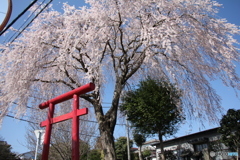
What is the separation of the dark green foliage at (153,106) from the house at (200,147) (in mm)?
3794

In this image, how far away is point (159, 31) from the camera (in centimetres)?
534

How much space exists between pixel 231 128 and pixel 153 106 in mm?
3665

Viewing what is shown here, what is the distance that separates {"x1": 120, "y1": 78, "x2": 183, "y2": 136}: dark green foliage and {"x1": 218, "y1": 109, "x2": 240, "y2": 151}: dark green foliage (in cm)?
217

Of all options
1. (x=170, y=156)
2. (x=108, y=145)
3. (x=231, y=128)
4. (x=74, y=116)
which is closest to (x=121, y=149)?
(x=170, y=156)

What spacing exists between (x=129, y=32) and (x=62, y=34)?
2329 millimetres

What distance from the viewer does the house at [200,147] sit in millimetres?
10039

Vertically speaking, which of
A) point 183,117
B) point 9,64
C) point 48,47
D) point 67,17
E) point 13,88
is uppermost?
point 67,17

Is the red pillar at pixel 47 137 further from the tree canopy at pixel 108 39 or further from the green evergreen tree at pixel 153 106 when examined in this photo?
the green evergreen tree at pixel 153 106

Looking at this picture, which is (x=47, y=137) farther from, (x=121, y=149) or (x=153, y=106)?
(x=121, y=149)

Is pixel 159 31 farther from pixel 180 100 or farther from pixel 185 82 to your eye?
pixel 180 100

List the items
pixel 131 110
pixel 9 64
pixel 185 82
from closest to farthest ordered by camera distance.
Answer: pixel 9 64
pixel 185 82
pixel 131 110

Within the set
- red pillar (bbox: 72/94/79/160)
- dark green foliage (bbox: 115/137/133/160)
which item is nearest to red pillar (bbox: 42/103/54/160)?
red pillar (bbox: 72/94/79/160)

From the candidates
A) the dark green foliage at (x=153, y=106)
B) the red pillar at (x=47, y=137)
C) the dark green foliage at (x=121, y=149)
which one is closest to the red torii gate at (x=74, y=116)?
the red pillar at (x=47, y=137)

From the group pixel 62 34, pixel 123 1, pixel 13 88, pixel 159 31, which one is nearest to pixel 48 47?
pixel 62 34
